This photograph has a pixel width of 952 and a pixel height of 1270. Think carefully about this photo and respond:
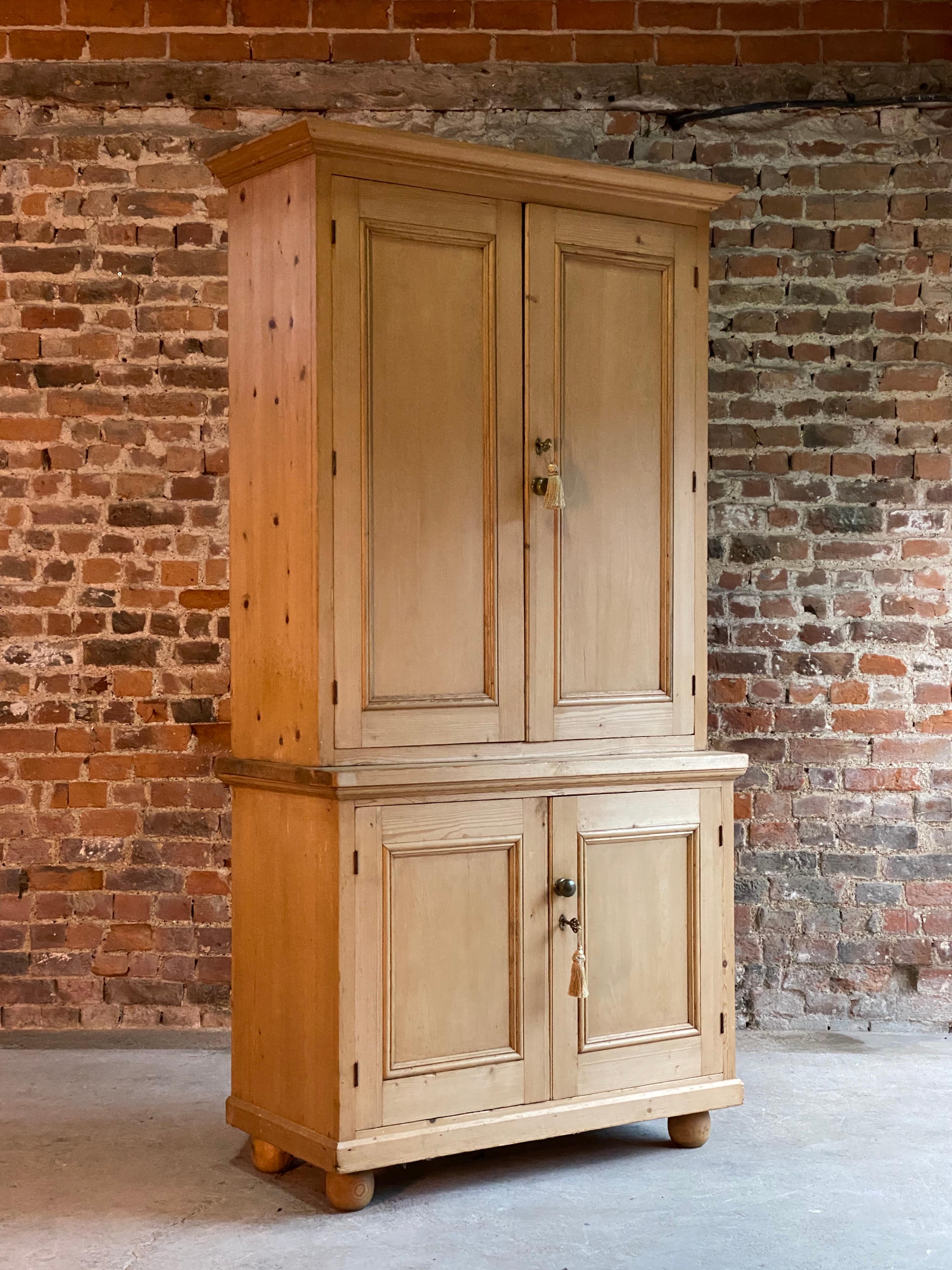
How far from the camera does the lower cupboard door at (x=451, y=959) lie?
9.91 ft

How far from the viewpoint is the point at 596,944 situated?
3326 millimetres

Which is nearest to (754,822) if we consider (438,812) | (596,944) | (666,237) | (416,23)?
(596,944)

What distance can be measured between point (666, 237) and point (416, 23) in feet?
4.83

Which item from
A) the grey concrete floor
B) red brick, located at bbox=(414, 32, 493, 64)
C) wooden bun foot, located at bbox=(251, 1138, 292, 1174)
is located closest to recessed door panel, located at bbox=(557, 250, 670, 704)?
the grey concrete floor

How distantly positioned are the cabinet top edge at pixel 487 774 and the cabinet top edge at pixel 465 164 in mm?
1356

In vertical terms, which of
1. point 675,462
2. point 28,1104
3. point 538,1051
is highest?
point 675,462

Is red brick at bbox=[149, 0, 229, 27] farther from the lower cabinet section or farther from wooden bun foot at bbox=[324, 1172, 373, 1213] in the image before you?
wooden bun foot at bbox=[324, 1172, 373, 1213]

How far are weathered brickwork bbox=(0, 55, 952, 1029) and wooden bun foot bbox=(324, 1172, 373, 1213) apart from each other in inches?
55.1

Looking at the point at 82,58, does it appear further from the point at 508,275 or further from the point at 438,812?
the point at 438,812

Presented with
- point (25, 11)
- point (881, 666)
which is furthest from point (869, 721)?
point (25, 11)

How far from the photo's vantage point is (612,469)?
340 centimetres

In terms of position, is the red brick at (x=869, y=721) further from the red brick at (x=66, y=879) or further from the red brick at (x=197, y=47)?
the red brick at (x=197, y=47)

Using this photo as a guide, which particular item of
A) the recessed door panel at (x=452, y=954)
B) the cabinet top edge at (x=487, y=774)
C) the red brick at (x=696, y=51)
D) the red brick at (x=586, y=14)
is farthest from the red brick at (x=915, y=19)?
the recessed door panel at (x=452, y=954)

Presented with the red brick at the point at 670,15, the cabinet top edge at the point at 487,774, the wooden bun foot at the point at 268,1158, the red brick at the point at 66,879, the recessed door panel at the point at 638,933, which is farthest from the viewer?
the red brick at the point at 670,15
